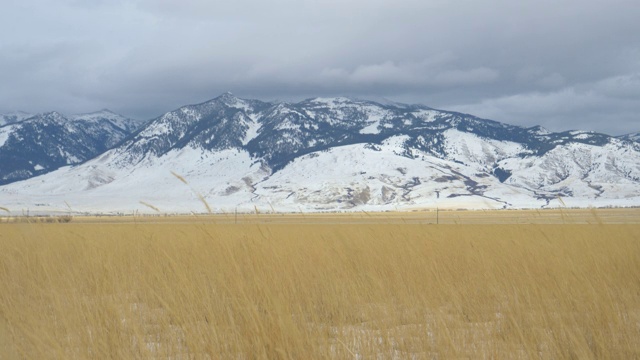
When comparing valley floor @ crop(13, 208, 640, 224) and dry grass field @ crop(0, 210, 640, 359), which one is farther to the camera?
valley floor @ crop(13, 208, 640, 224)

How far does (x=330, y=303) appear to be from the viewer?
235 inches

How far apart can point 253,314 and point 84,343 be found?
4.14 ft

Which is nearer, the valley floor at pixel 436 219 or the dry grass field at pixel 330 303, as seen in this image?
the dry grass field at pixel 330 303

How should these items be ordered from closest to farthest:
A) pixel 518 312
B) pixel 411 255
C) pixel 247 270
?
pixel 518 312, pixel 247 270, pixel 411 255

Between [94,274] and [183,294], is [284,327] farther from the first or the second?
[94,274]

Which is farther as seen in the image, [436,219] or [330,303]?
[436,219]

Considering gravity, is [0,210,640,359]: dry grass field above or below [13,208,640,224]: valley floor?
above

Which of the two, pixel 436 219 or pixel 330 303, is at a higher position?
pixel 330 303

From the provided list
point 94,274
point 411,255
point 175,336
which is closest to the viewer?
point 175,336

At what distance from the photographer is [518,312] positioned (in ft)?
16.5

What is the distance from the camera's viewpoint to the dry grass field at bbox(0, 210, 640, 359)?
4.06 metres

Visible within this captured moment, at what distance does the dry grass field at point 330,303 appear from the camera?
4.06 metres

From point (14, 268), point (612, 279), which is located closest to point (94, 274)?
point (14, 268)

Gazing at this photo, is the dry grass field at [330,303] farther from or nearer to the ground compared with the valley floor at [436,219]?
farther from the ground
